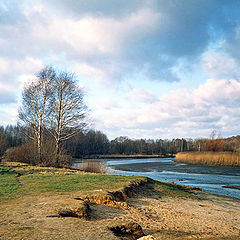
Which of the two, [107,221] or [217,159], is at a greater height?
[217,159]

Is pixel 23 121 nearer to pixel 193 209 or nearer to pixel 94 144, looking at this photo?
pixel 193 209

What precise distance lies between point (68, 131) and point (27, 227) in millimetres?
18852

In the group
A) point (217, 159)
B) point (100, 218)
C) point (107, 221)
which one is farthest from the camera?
point (217, 159)

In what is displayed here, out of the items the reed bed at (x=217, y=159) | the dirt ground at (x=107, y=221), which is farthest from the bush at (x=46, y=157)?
the reed bed at (x=217, y=159)

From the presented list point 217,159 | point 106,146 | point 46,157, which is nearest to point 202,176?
point 217,159

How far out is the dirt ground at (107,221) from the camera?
4512 mm

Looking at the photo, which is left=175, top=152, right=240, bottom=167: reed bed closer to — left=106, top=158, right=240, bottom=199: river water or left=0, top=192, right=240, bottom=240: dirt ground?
left=106, top=158, right=240, bottom=199: river water

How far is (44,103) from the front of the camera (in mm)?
22297

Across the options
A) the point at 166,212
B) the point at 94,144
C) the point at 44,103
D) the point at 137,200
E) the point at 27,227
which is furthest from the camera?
the point at 94,144

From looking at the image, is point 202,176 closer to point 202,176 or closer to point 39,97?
point 202,176

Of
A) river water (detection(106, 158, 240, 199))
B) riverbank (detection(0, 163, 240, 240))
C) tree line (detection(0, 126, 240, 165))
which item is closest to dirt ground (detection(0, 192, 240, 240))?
riverbank (detection(0, 163, 240, 240))

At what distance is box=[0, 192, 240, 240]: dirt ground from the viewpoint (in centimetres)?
451

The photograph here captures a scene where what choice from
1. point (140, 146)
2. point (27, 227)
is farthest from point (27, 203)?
point (140, 146)

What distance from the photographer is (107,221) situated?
553 centimetres
